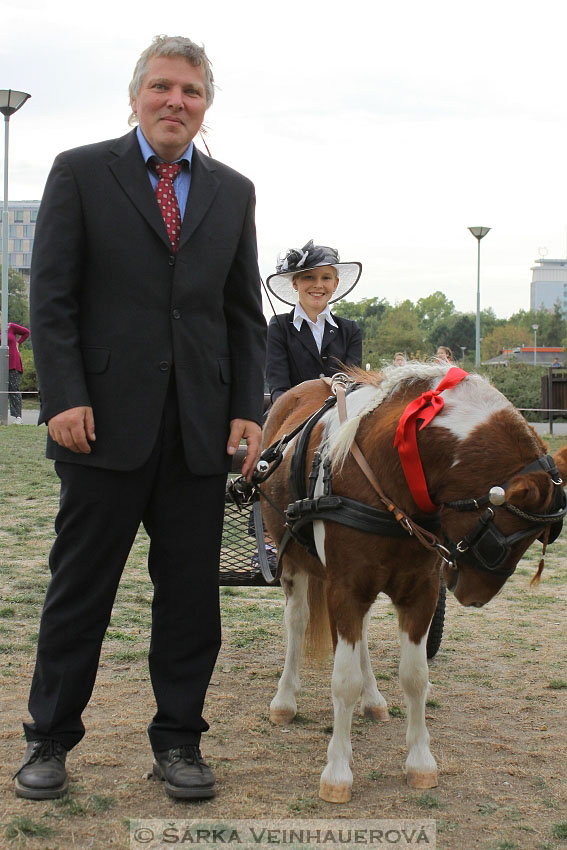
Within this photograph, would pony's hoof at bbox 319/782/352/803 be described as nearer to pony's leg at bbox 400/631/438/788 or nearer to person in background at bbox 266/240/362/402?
pony's leg at bbox 400/631/438/788

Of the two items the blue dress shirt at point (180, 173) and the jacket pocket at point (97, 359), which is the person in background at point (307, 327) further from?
the jacket pocket at point (97, 359)

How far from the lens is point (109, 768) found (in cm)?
345

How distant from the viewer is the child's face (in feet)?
15.9

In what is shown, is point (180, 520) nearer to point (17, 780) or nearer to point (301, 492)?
point (301, 492)

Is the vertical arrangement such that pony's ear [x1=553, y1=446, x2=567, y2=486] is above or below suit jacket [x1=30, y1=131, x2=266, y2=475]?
below

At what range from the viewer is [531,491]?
9.61 ft

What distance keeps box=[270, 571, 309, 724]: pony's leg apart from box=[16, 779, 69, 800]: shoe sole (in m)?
1.24

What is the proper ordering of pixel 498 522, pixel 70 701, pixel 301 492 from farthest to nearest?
pixel 301 492 < pixel 70 701 < pixel 498 522

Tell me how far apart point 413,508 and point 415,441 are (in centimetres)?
25

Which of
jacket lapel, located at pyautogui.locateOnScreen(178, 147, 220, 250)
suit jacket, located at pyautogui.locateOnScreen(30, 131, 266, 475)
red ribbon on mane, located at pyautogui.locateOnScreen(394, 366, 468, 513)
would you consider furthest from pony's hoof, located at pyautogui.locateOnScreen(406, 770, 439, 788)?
jacket lapel, located at pyautogui.locateOnScreen(178, 147, 220, 250)

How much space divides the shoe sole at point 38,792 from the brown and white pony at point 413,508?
2.92ft

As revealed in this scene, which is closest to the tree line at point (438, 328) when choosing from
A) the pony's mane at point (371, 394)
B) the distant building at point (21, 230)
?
the distant building at point (21, 230)

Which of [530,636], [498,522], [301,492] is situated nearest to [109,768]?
[301,492]

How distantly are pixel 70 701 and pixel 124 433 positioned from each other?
0.92 m
